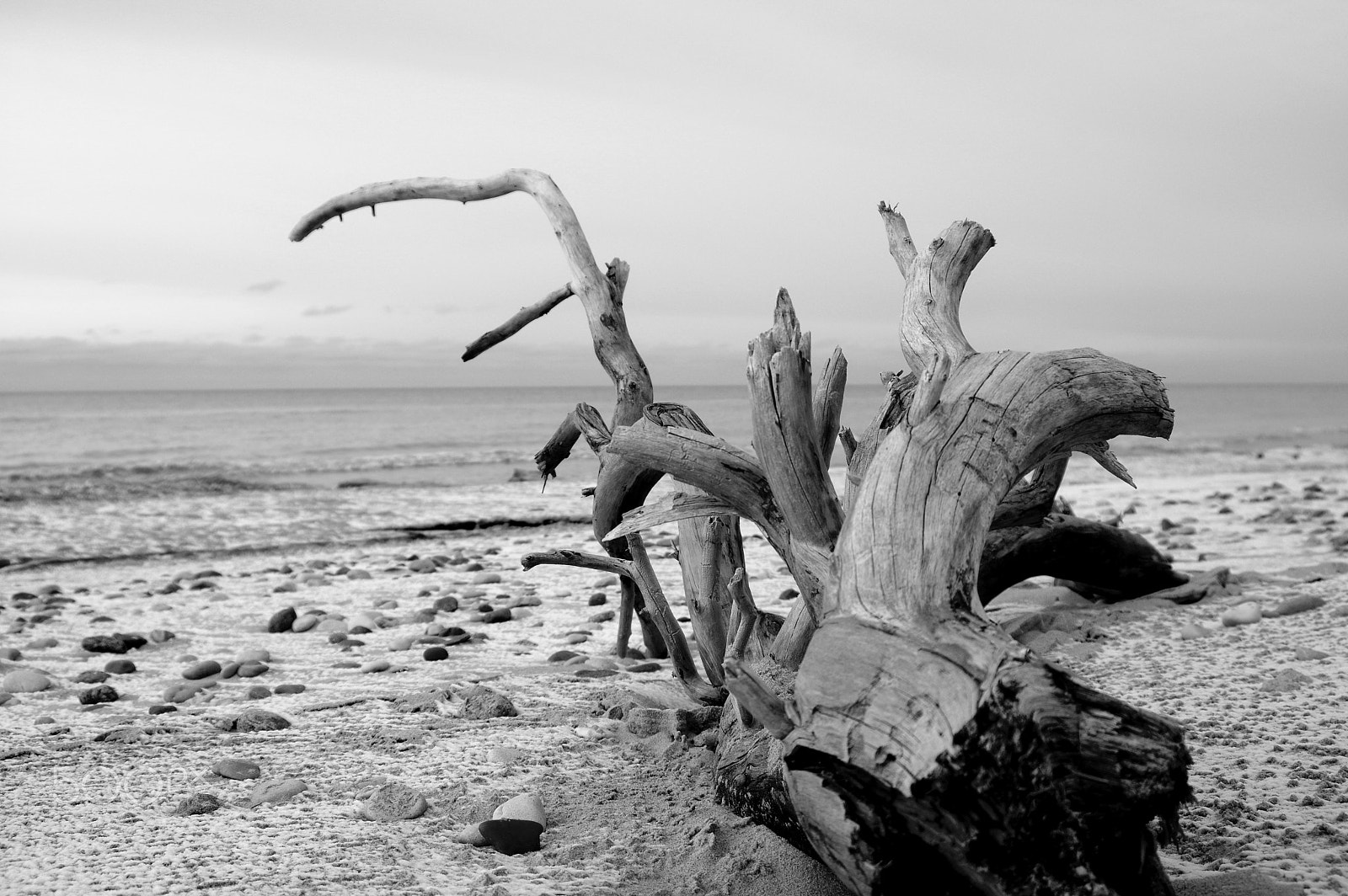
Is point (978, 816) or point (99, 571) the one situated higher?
point (978, 816)

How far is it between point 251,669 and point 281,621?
103 centimetres

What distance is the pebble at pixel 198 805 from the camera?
296 cm

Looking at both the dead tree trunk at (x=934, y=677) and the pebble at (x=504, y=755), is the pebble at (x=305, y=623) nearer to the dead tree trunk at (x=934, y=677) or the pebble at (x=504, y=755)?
the pebble at (x=504, y=755)

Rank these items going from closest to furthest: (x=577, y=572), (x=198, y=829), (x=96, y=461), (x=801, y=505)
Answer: (x=801, y=505) < (x=198, y=829) < (x=577, y=572) < (x=96, y=461)

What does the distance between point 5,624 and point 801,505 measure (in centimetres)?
551

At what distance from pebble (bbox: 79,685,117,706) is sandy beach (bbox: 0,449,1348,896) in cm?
2

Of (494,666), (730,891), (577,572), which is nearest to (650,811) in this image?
(730,891)

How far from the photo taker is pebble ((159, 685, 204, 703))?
430 cm

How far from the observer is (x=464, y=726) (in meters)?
3.81

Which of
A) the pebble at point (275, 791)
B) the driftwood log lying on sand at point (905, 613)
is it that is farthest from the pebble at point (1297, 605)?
the pebble at point (275, 791)

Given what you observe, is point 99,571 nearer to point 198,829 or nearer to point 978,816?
point 198,829

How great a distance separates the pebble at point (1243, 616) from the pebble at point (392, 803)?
401 cm

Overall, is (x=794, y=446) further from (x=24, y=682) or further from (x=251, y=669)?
(x=24, y=682)

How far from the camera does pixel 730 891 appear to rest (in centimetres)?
239
